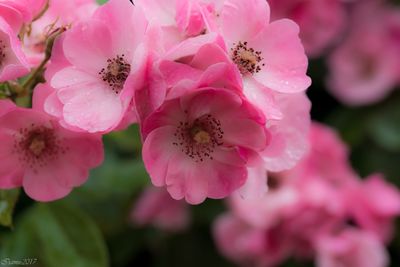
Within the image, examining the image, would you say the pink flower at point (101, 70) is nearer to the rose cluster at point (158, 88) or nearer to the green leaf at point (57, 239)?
the rose cluster at point (158, 88)

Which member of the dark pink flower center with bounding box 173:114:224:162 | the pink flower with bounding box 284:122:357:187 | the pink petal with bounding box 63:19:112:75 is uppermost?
the pink petal with bounding box 63:19:112:75

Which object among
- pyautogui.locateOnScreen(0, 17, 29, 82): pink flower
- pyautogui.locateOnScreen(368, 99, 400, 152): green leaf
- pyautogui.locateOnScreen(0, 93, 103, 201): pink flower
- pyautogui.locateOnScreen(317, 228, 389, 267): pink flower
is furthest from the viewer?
pyautogui.locateOnScreen(368, 99, 400, 152): green leaf

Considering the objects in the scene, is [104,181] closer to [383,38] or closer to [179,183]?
[179,183]

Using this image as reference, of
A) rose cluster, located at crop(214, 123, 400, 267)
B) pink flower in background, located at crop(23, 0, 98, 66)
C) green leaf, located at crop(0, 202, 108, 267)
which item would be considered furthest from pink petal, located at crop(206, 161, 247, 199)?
rose cluster, located at crop(214, 123, 400, 267)

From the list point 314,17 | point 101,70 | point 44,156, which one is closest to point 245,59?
point 101,70

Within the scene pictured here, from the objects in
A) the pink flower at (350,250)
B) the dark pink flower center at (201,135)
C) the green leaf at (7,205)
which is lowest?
the pink flower at (350,250)

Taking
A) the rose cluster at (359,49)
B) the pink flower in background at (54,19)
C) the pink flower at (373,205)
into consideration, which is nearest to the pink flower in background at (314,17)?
the rose cluster at (359,49)

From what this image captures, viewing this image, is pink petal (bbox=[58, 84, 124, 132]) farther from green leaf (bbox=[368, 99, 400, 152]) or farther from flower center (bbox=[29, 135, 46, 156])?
green leaf (bbox=[368, 99, 400, 152])

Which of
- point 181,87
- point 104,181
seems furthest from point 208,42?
point 104,181
